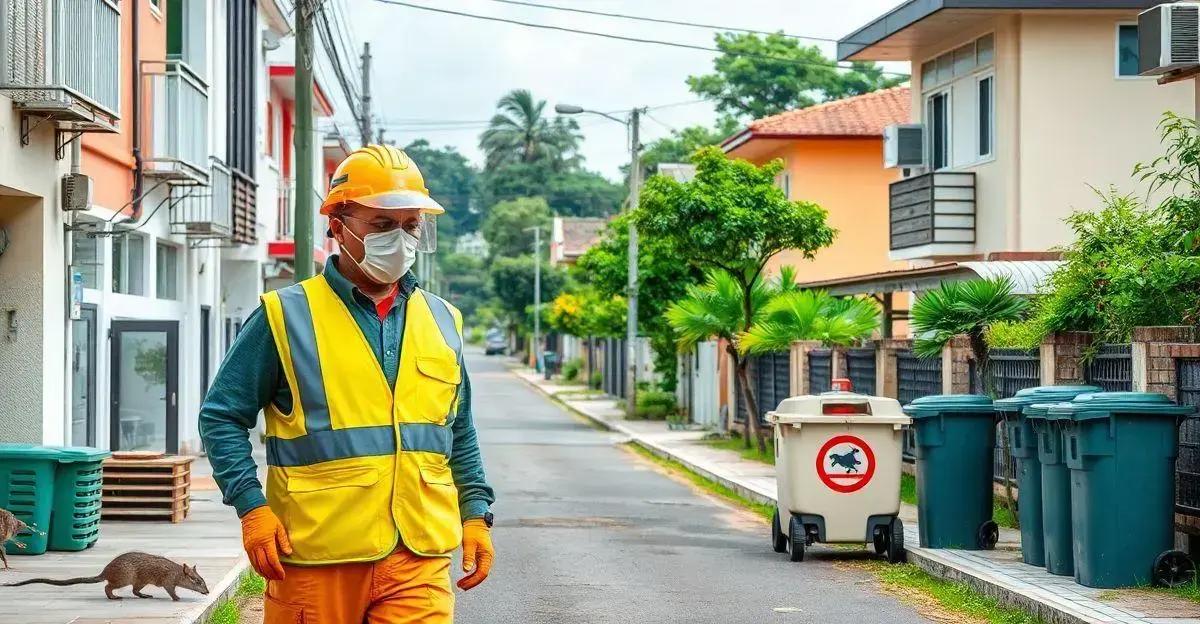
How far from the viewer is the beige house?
23.5 m

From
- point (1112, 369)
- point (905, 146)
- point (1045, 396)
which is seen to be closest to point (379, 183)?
point (1045, 396)

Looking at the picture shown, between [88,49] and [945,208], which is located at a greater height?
[88,49]

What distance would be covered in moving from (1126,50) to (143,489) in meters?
16.1

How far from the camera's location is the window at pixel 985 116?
24.5 meters

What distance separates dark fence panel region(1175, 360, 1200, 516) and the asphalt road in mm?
1978

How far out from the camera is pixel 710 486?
20578 millimetres

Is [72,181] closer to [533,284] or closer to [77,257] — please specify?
[77,257]

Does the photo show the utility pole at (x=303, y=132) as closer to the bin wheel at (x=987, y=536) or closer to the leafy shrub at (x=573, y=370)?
the bin wheel at (x=987, y=536)

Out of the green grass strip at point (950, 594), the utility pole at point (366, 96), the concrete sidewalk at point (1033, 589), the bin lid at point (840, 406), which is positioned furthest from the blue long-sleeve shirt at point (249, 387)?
the utility pole at point (366, 96)

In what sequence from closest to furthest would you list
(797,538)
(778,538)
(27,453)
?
(27,453)
(797,538)
(778,538)

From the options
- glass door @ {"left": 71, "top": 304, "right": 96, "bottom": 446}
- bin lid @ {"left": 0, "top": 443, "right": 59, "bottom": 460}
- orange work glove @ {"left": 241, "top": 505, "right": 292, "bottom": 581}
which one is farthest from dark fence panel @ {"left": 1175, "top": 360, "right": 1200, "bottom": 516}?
glass door @ {"left": 71, "top": 304, "right": 96, "bottom": 446}

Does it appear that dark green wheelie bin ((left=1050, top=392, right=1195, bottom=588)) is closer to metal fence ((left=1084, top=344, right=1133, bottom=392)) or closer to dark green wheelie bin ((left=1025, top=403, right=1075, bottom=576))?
dark green wheelie bin ((left=1025, top=403, right=1075, bottom=576))

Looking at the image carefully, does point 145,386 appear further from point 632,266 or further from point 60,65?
point 632,266

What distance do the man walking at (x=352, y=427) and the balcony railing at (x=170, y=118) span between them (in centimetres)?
1394
